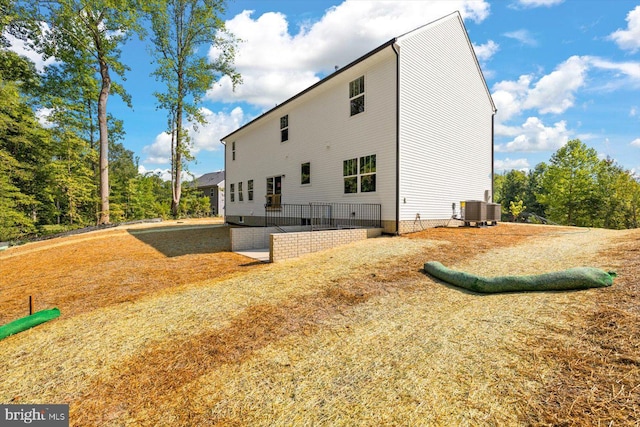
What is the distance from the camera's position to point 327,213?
13.1m

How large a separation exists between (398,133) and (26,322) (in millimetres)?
10410

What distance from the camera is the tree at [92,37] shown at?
57.9 feet

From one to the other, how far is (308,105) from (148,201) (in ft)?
112

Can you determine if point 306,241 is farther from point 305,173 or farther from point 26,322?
point 305,173

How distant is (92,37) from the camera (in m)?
19.2

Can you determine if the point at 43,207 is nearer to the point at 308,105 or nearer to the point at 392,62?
the point at 308,105

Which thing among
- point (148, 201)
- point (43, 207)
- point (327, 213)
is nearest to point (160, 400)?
point (327, 213)

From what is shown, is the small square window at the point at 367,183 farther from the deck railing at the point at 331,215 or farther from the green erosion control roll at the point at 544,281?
the green erosion control roll at the point at 544,281

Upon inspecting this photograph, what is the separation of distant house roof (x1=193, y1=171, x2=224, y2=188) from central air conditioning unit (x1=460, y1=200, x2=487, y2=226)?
4017 centimetres

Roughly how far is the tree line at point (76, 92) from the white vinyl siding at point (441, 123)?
19.7 meters

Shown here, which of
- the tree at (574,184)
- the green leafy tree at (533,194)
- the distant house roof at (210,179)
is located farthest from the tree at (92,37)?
the green leafy tree at (533,194)

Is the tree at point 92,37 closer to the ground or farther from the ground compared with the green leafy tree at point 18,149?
farther from the ground

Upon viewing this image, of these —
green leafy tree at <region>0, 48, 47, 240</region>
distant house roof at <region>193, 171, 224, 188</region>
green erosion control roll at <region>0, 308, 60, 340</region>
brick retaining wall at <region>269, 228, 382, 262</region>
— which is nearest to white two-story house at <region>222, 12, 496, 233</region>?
brick retaining wall at <region>269, 228, 382, 262</region>

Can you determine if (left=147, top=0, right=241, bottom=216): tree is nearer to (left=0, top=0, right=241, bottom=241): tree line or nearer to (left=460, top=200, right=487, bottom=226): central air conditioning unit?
(left=0, top=0, right=241, bottom=241): tree line
